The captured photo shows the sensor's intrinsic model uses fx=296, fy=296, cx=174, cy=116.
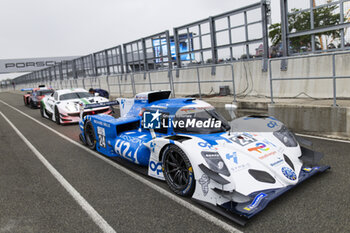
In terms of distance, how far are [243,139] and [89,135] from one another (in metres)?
4.27

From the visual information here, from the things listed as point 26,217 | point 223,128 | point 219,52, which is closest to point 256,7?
point 219,52

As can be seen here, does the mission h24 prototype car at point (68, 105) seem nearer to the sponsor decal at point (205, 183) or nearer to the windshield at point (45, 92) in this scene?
the windshield at point (45, 92)

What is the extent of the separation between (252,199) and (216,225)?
52 centimetres

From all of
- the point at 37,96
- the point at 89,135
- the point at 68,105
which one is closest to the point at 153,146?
the point at 89,135

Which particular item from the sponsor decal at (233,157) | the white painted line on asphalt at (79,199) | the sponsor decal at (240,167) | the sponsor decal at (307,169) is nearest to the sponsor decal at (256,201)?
the sponsor decal at (240,167)

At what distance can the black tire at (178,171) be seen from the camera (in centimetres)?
393

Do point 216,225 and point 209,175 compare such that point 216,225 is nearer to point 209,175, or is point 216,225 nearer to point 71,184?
point 209,175

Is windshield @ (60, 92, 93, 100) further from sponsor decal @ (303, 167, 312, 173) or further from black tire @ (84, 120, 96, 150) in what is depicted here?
sponsor decal @ (303, 167, 312, 173)

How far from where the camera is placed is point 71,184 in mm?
4961

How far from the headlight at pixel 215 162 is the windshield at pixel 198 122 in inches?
31.8

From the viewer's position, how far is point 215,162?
374 cm

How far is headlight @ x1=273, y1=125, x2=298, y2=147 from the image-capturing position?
4630mm

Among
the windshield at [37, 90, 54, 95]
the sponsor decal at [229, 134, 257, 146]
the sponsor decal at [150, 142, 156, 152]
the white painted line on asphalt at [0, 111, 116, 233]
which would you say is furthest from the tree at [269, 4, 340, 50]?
the windshield at [37, 90, 54, 95]

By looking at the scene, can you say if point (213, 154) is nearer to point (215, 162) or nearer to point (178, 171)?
point (215, 162)
